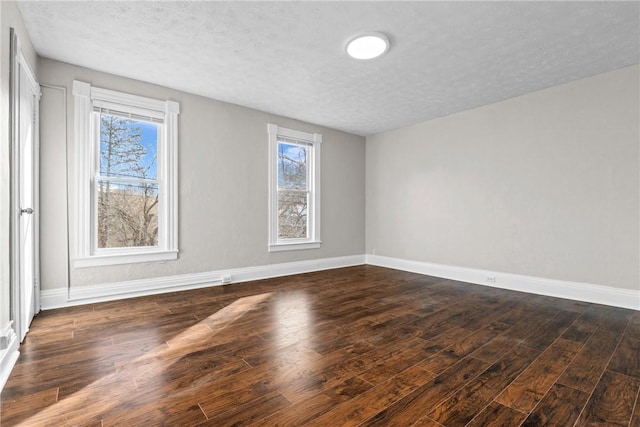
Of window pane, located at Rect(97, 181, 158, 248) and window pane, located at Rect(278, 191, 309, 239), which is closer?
window pane, located at Rect(97, 181, 158, 248)

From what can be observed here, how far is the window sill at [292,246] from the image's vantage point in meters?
4.73

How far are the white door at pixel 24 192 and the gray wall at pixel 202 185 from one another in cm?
20

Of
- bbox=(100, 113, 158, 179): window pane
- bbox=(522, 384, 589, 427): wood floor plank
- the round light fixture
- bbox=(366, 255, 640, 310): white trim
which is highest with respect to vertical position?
the round light fixture

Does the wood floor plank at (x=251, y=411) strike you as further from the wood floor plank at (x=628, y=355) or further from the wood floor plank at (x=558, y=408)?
the wood floor plank at (x=628, y=355)

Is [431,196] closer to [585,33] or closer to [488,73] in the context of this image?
[488,73]

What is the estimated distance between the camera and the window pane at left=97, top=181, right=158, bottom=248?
3.44m

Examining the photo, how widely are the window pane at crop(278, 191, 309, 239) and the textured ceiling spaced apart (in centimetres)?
165

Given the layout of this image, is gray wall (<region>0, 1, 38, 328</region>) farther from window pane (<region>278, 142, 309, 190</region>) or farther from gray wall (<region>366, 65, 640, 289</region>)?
gray wall (<region>366, 65, 640, 289</region>)

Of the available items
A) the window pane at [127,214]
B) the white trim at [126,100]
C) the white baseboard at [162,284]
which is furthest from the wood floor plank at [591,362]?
the white trim at [126,100]

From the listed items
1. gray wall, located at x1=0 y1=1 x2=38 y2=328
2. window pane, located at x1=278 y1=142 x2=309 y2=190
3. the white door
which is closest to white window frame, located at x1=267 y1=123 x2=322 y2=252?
window pane, located at x1=278 y1=142 x2=309 y2=190

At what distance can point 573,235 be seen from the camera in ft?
11.6

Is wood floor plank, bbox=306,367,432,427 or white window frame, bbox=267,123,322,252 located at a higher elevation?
white window frame, bbox=267,123,322,252

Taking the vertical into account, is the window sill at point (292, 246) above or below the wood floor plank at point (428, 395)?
above

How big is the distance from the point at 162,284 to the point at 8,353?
1820 mm
